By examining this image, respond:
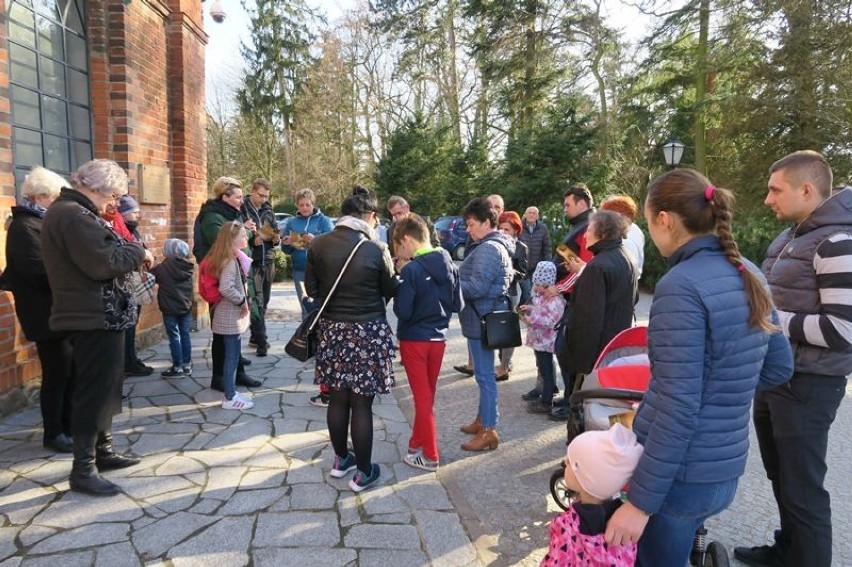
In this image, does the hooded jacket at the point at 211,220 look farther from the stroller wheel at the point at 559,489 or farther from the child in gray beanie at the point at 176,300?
the stroller wheel at the point at 559,489

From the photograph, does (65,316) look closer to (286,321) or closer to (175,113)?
(175,113)

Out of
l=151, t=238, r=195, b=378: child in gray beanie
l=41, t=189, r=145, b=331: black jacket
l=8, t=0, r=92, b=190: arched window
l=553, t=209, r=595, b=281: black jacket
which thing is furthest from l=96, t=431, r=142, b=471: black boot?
l=553, t=209, r=595, b=281: black jacket

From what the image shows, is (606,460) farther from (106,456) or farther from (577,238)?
(106,456)

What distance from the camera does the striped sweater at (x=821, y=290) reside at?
8.07ft

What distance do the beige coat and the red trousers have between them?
1799 millimetres

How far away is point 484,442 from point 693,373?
2.82 meters

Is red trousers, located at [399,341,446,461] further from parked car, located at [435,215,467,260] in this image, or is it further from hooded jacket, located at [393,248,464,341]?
parked car, located at [435,215,467,260]

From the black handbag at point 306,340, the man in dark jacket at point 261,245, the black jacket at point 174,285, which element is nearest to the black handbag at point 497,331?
the black handbag at point 306,340

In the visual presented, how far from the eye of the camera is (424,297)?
3807 mm

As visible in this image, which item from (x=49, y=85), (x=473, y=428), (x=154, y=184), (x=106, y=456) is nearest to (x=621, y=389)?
(x=473, y=428)

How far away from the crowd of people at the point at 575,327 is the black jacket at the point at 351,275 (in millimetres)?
12

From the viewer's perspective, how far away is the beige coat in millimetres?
4934

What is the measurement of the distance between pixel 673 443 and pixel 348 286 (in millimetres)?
2268

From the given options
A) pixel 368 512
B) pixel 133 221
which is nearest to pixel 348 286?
pixel 368 512
